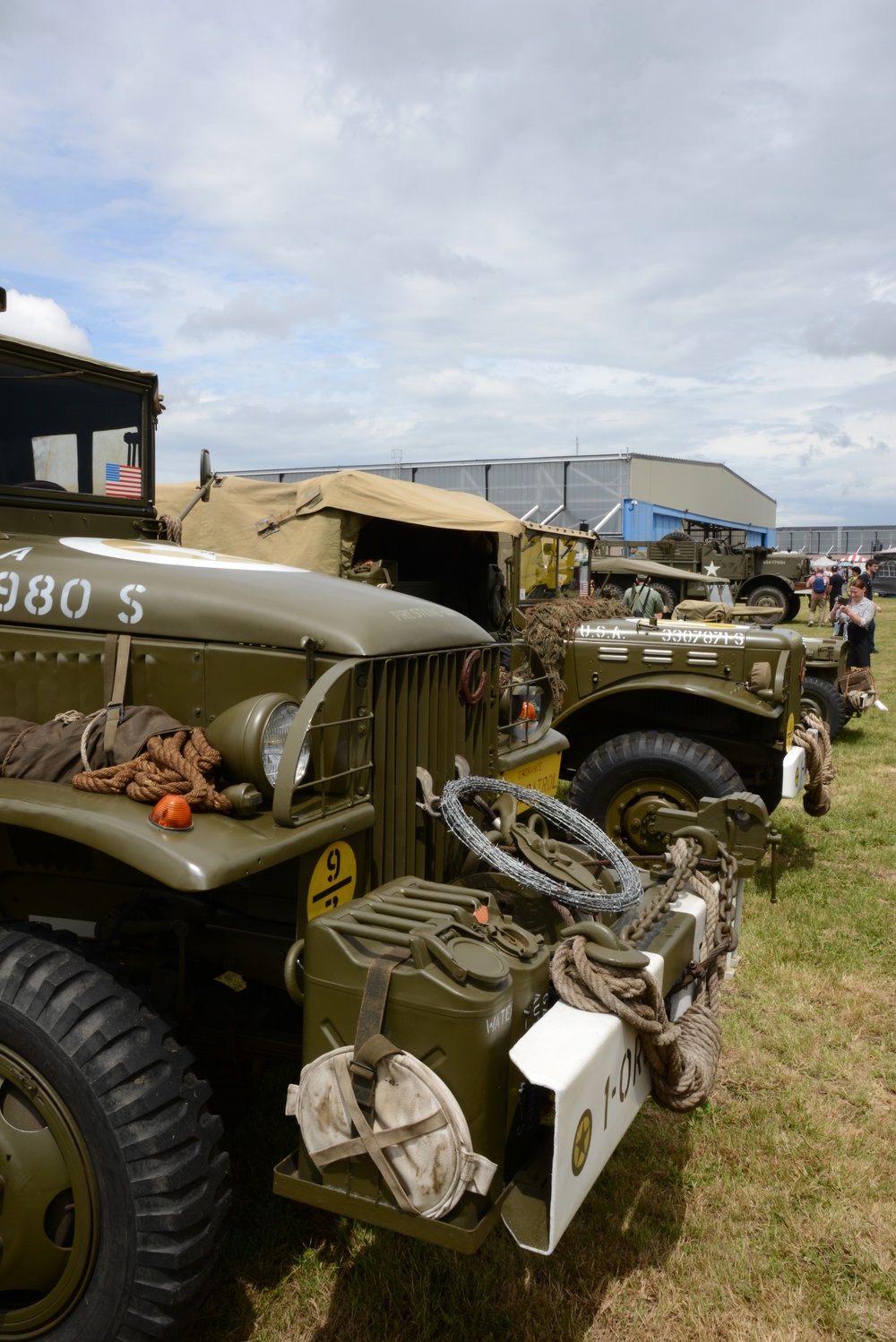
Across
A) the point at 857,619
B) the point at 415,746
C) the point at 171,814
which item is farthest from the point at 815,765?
the point at 857,619

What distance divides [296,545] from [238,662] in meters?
5.95

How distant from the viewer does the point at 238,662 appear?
2.62 metres

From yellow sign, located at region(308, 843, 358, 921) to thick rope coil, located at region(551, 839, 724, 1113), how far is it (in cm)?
56

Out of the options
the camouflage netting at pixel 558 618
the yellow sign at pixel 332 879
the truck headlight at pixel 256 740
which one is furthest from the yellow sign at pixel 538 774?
the camouflage netting at pixel 558 618

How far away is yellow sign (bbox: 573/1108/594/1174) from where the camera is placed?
6.09ft

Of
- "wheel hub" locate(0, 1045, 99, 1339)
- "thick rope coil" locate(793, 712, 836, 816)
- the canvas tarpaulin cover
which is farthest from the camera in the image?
the canvas tarpaulin cover

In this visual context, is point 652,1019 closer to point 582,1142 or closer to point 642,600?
point 582,1142

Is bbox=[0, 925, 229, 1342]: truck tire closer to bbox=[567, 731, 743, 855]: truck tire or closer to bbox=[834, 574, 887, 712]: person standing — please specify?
bbox=[567, 731, 743, 855]: truck tire

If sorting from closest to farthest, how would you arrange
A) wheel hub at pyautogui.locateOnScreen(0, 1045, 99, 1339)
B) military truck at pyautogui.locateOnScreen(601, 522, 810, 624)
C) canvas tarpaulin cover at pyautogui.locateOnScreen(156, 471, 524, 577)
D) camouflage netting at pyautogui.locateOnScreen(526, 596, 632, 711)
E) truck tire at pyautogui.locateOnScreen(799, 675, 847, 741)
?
wheel hub at pyautogui.locateOnScreen(0, 1045, 99, 1339) → camouflage netting at pyautogui.locateOnScreen(526, 596, 632, 711) → canvas tarpaulin cover at pyautogui.locateOnScreen(156, 471, 524, 577) → truck tire at pyautogui.locateOnScreen(799, 675, 847, 741) → military truck at pyautogui.locateOnScreen(601, 522, 810, 624)

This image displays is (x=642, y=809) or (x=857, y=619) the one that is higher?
(x=857, y=619)

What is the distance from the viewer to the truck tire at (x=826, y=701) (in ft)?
30.1

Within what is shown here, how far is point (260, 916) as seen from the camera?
2578 mm

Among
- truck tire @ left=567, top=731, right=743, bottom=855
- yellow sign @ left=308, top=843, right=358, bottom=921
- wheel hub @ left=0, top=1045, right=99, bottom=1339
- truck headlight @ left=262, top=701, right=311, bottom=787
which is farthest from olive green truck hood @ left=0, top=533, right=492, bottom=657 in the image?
truck tire @ left=567, top=731, right=743, bottom=855

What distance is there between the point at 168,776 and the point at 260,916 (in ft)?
1.69
